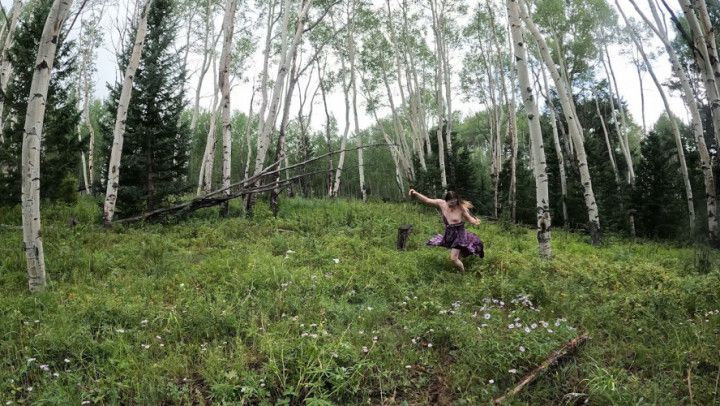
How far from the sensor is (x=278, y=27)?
2269 centimetres

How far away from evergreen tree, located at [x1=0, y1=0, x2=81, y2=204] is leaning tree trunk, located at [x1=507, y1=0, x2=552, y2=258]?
11.1 m

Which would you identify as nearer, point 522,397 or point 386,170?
point 522,397

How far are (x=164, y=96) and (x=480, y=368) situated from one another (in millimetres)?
11271

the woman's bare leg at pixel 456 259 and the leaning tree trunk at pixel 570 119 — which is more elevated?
the leaning tree trunk at pixel 570 119

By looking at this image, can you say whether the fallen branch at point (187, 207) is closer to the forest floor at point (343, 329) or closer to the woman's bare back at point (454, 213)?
the forest floor at point (343, 329)

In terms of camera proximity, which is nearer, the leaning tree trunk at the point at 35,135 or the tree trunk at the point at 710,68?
the tree trunk at the point at 710,68

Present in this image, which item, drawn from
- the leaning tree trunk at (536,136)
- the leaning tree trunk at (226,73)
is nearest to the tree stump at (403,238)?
the leaning tree trunk at (536,136)

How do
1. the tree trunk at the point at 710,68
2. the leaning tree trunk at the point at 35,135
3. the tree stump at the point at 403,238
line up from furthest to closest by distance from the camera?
the tree stump at the point at 403,238 < the leaning tree trunk at the point at 35,135 < the tree trunk at the point at 710,68

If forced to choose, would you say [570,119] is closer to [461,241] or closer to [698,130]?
[698,130]

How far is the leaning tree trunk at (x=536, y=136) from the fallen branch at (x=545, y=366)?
4326 millimetres

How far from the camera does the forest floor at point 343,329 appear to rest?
348 centimetres

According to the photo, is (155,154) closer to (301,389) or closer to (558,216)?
(301,389)

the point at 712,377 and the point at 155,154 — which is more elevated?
the point at 155,154

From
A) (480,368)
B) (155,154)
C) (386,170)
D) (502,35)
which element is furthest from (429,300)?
(386,170)
